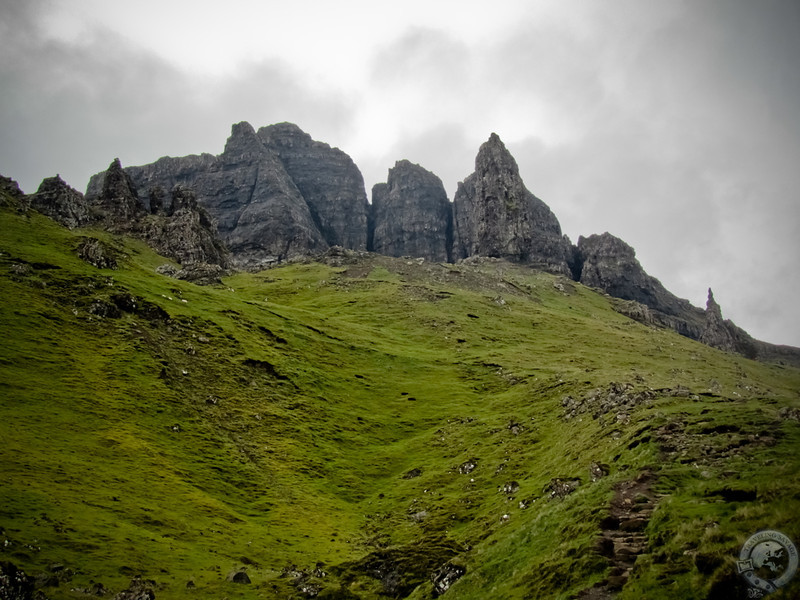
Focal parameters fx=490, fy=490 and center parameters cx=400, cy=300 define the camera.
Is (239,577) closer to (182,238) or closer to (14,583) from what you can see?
(14,583)

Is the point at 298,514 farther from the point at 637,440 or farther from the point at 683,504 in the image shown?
the point at 683,504

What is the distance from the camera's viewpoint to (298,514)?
49.1 meters

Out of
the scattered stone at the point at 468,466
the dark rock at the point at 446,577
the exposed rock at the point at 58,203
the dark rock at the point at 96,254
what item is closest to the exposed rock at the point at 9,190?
the dark rock at the point at 96,254

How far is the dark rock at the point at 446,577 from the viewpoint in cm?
2975

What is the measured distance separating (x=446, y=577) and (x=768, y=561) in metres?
20.4

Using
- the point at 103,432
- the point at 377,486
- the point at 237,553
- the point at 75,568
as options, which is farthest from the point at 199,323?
the point at 75,568

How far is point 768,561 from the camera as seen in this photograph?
1429cm

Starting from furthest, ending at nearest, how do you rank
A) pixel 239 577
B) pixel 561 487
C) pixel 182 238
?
pixel 182 238 < pixel 561 487 < pixel 239 577

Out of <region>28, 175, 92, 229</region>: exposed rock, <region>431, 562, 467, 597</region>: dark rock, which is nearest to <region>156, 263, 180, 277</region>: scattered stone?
<region>28, 175, 92, 229</region>: exposed rock

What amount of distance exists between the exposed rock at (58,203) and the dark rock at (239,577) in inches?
6140

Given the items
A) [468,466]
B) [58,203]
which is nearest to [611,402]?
[468,466]

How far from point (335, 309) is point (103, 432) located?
91969 millimetres

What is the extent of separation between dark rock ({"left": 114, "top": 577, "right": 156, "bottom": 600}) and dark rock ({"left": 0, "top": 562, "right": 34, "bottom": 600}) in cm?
444

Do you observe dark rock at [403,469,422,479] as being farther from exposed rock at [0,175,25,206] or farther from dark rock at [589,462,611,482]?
exposed rock at [0,175,25,206]
